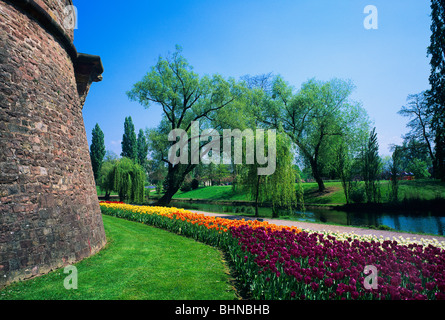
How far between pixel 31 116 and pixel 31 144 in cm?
59

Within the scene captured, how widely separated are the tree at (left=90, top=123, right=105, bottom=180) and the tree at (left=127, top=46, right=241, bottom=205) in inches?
1086

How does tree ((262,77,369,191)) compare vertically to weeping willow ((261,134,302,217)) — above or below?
above

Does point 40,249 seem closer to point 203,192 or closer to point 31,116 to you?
point 31,116

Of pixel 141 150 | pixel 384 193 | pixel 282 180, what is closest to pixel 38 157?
pixel 282 180

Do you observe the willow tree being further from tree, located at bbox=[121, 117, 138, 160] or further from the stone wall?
tree, located at bbox=[121, 117, 138, 160]

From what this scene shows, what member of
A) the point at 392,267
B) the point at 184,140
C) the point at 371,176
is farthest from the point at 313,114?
the point at 392,267

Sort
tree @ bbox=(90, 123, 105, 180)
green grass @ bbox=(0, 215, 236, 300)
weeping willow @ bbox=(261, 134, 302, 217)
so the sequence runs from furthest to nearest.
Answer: tree @ bbox=(90, 123, 105, 180)
weeping willow @ bbox=(261, 134, 302, 217)
green grass @ bbox=(0, 215, 236, 300)

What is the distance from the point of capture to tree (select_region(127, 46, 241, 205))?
23.4 metres

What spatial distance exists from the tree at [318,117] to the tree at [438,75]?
22.5ft

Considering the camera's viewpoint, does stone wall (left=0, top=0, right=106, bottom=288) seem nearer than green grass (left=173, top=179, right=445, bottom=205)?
Yes

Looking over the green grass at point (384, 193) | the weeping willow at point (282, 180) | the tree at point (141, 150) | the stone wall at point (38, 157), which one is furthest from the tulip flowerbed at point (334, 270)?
the tree at point (141, 150)
